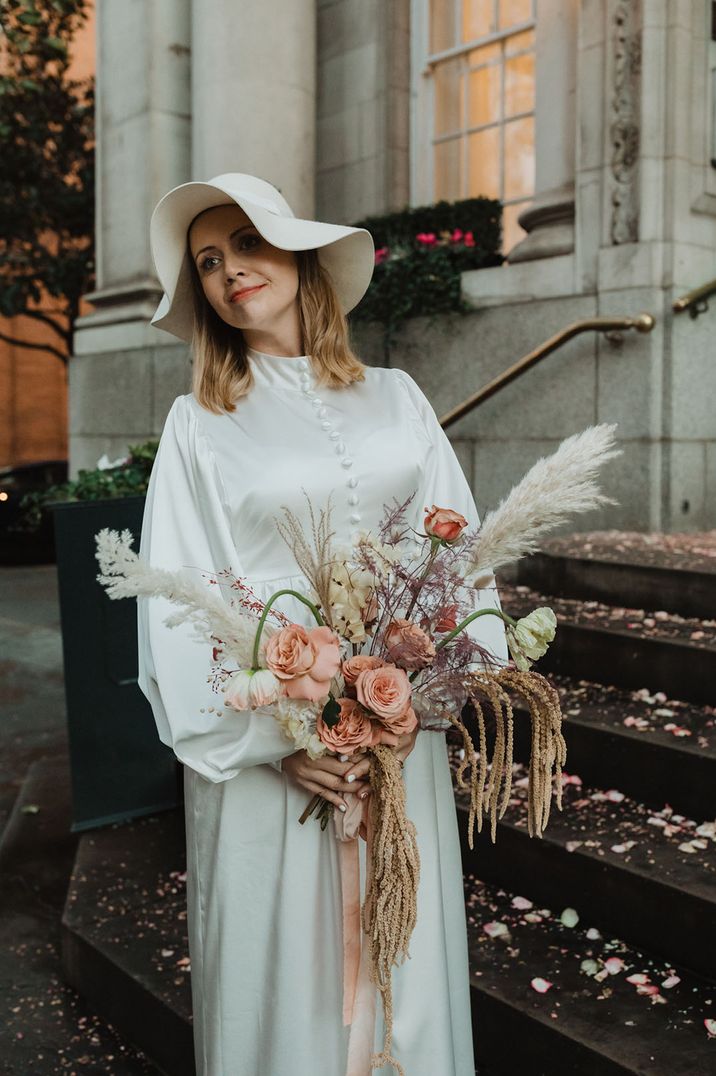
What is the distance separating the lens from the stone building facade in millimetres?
5758

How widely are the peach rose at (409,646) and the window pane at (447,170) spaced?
25.0ft

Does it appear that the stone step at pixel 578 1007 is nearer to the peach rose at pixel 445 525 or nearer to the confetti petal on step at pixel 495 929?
the confetti petal on step at pixel 495 929

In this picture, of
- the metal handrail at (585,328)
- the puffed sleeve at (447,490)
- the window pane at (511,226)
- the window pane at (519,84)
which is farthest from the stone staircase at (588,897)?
the window pane at (519,84)

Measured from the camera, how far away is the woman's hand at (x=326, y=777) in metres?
1.81

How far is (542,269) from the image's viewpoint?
639 centimetres

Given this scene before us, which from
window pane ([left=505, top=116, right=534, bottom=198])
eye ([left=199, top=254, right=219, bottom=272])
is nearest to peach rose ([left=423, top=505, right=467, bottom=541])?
eye ([left=199, top=254, right=219, bottom=272])

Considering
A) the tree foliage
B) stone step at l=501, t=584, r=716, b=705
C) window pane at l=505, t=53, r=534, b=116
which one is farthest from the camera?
the tree foliage

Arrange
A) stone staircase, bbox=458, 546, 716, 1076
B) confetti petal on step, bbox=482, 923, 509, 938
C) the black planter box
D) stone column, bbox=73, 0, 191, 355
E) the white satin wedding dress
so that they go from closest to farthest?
the white satin wedding dress
stone staircase, bbox=458, 546, 716, 1076
confetti petal on step, bbox=482, 923, 509, 938
the black planter box
stone column, bbox=73, 0, 191, 355

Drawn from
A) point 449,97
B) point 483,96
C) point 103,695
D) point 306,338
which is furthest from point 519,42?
point 306,338

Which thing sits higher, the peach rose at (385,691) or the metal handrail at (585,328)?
the metal handrail at (585,328)

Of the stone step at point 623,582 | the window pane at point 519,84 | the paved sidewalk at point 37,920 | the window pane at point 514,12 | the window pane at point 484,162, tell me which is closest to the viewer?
the paved sidewalk at point 37,920

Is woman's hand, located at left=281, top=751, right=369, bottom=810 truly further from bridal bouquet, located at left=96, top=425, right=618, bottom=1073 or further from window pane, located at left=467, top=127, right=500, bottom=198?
window pane, located at left=467, top=127, right=500, bottom=198

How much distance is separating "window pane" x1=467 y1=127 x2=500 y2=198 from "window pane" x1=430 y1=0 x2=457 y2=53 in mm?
818

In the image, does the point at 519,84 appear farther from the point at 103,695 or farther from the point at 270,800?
the point at 270,800
